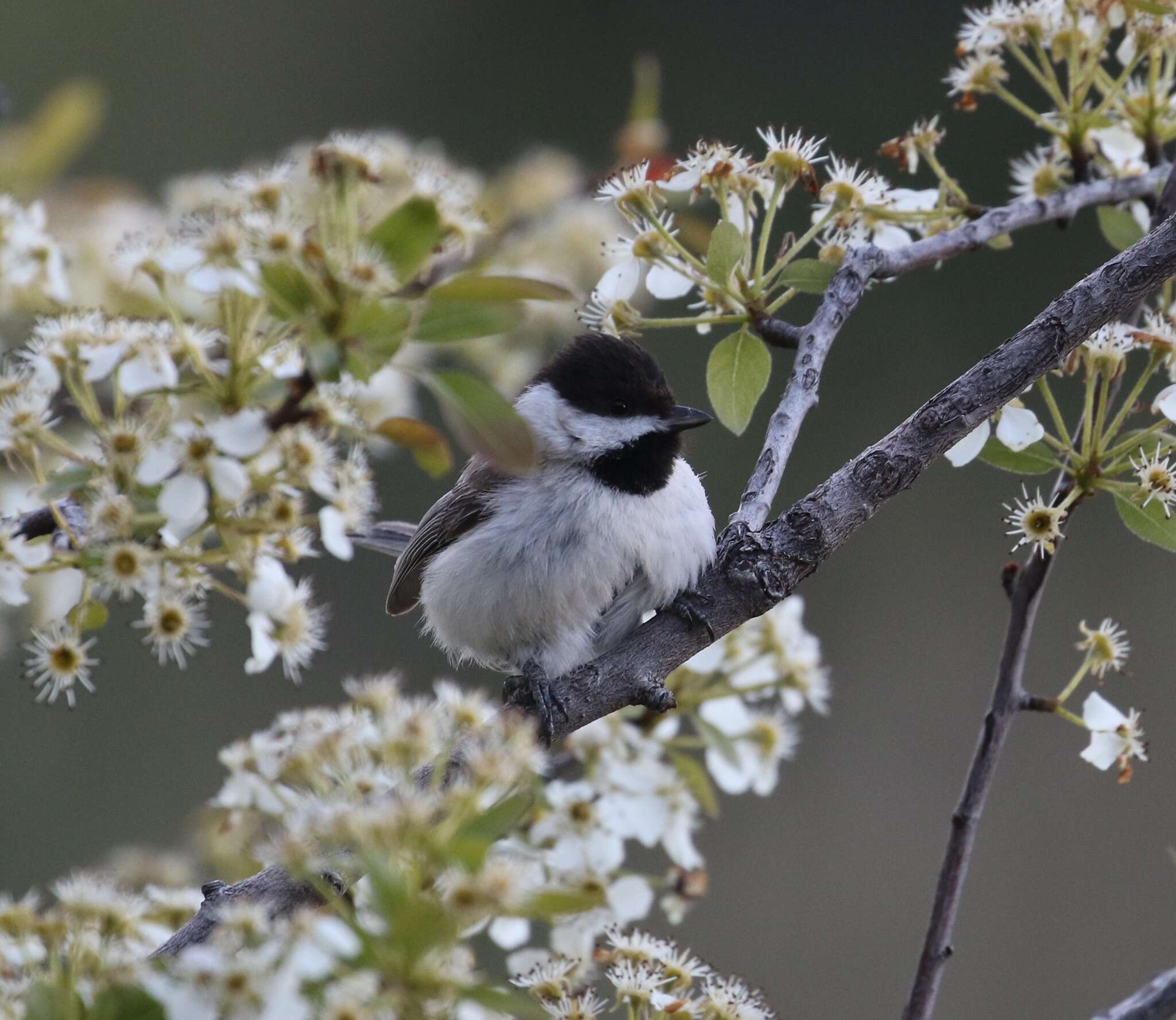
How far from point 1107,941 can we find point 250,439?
5168mm

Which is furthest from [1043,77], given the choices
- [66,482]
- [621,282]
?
[66,482]

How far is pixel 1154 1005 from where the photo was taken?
143 centimetres

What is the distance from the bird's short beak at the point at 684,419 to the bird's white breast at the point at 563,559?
101mm

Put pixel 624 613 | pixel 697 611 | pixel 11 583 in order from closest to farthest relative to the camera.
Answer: pixel 11 583 → pixel 697 611 → pixel 624 613

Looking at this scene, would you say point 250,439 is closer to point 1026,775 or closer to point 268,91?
point 1026,775

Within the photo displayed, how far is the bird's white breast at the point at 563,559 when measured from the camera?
2.42 m

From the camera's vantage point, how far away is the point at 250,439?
1.29m

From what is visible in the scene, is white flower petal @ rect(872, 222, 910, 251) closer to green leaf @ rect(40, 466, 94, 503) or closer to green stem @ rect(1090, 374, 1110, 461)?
green stem @ rect(1090, 374, 1110, 461)

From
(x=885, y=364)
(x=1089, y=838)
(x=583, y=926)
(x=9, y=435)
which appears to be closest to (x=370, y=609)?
(x=885, y=364)

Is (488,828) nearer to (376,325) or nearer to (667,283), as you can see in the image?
(376,325)

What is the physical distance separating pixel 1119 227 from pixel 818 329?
1.92 ft

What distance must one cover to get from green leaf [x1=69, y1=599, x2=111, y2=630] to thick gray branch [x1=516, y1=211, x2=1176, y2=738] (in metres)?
0.55

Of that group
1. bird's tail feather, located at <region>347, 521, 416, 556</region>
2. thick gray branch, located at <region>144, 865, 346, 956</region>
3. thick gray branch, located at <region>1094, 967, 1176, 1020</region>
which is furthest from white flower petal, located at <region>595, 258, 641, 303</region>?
bird's tail feather, located at <region>347, 521, 416, 556</region>

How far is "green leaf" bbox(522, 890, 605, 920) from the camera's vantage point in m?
1.10
